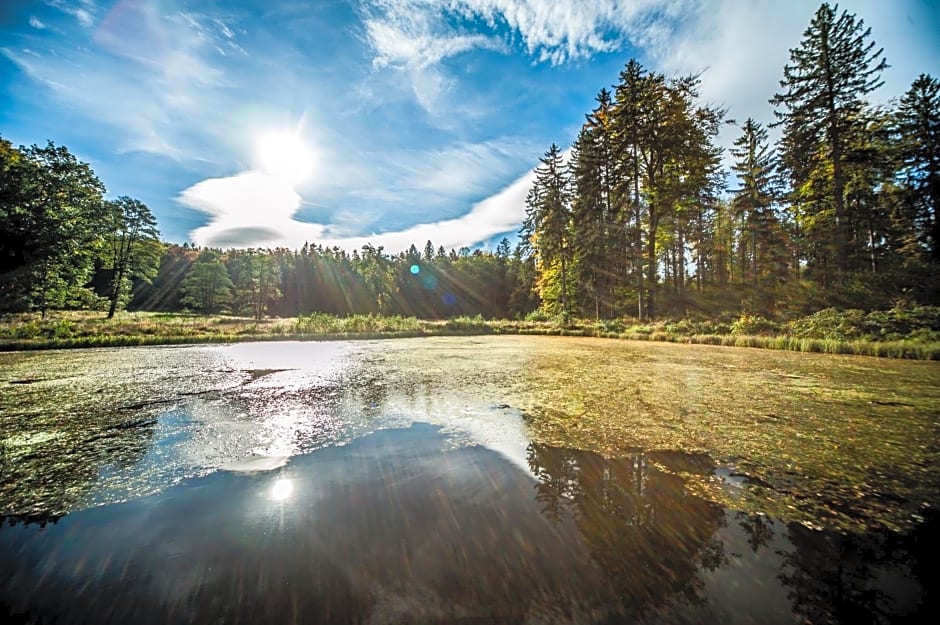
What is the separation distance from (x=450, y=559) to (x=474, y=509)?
1.30 ft

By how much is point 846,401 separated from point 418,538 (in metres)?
4.70

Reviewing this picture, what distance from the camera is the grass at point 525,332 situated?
7.65 m

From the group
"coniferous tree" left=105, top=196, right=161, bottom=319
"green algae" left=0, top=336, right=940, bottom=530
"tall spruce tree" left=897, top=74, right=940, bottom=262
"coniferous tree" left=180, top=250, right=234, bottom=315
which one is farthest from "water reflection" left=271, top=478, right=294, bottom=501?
"coniferous tree" left=180, top=250, right=234, bottom=315

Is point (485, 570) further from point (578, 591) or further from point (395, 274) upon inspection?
point (395, 274)

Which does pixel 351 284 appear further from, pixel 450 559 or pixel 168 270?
pixel 450 559

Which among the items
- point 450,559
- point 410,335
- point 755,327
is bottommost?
point 410,335

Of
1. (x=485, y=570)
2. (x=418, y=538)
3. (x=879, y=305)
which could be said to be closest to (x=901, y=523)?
(x=485, y=570)

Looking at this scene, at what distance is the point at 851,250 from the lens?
1505 centimetres

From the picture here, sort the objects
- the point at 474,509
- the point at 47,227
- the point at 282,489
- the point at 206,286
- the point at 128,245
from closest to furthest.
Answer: the point at 474,509, the point at 282,489, the point at 47,227, the point at 128,245, the point at 206,286

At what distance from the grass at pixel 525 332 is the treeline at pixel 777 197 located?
3.03m

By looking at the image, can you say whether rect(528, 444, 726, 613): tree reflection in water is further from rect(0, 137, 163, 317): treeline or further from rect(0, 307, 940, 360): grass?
rect(0, 137, 163, 317): treeline

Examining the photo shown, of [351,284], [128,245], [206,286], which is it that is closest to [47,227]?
[128,245]

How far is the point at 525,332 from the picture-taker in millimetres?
17625

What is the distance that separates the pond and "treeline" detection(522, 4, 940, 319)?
1315 centimetres
